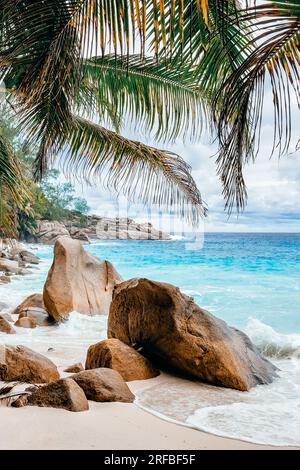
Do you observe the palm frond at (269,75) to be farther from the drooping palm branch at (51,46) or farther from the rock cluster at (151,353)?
the rock cluster at (151,353)

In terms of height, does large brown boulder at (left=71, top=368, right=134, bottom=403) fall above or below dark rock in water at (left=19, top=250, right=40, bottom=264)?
above

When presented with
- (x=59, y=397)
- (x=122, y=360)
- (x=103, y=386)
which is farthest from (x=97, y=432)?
(x=122, y=360)

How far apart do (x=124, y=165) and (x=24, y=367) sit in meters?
2.65

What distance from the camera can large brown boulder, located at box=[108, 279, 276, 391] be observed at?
4949 mm

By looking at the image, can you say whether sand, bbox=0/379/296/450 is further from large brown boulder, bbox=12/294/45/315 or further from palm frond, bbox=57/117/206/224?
large brown boulder, bbox=12/294/45/315

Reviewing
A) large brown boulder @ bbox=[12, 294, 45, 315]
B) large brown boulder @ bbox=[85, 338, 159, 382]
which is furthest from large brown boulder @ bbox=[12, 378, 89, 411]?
large brown boulder @ bbox=[12, 294, 45, 315]

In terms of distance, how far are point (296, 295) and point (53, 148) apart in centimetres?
1412

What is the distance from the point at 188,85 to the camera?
574 centimetres

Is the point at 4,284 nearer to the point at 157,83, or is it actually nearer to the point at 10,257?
the point at 10,257

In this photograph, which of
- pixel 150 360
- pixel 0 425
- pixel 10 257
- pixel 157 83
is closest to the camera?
pixel 0 425

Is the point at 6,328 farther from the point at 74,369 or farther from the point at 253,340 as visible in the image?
the point at 253,340

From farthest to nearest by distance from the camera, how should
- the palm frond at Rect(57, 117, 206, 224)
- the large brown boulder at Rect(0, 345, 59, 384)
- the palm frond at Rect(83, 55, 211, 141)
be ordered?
the palm frond at Rect(57, 117, 206, 224) < the palm frond at Rect(83, 55, 211, 141) < the large brown boulder at Rect(0, 345, 59, 384)

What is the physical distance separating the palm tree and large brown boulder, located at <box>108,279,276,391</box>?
123cm

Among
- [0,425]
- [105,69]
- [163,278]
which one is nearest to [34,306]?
[105,69]
